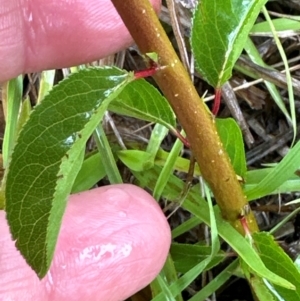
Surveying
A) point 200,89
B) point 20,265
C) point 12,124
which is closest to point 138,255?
point 20,265

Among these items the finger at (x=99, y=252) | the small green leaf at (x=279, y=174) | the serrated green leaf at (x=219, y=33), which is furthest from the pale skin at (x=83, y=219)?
the serrated green leaf at (x=219, y=33)

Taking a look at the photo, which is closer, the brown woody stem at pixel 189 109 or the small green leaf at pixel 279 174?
the brown woody stem at pixel 189 109

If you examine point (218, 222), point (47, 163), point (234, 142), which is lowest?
point (218, 222)

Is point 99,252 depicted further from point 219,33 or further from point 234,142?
point 219,33

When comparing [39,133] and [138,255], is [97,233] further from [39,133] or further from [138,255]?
[39,133]

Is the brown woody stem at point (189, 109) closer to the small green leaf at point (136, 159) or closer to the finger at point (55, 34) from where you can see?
the small green leaf at point (136, 159)

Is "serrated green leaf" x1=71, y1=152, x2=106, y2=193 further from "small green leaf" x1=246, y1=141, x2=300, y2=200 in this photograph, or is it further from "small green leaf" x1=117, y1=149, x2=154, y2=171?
"small green leaf" x1=246, y1=141, x2=300, y2=200

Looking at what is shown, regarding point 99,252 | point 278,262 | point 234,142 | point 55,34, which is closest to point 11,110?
point 55,34

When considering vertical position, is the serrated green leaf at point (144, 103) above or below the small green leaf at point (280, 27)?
above
